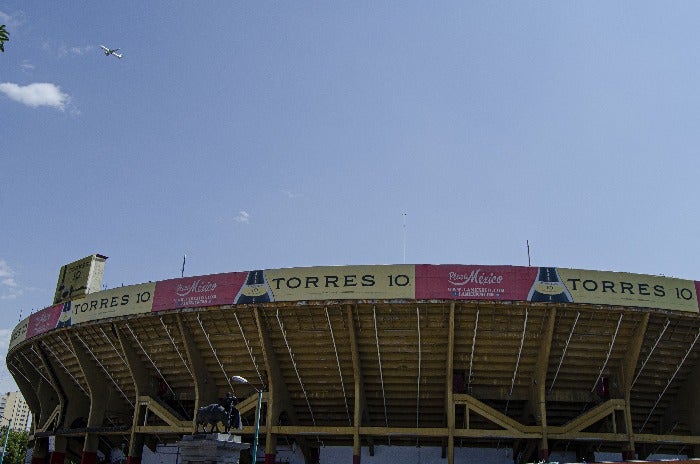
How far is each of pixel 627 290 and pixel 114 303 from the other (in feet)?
92.7

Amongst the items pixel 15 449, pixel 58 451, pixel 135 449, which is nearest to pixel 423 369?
pixel 135 449

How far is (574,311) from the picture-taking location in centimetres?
3050

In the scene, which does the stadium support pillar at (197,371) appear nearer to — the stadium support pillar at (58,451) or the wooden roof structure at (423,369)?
the wooden roof structure at (423,369)

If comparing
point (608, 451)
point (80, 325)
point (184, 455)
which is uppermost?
point (80, 325)

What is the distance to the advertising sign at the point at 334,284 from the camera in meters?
29.9

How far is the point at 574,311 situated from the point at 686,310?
18.4ft

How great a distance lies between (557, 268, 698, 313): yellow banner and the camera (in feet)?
97.5

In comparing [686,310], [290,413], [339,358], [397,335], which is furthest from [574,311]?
[290,413]

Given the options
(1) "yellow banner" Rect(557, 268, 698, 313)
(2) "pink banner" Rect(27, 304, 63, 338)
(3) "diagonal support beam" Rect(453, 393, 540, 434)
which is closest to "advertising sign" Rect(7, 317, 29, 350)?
(2) "pink banner" Rect(27, 304, 63, 338)

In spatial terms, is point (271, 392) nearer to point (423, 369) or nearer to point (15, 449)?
point (423, 369)

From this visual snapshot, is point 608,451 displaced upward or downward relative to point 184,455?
upward

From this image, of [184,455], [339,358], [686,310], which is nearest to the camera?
[184,455]

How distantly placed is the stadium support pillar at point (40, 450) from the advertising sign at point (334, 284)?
2415 centimetres

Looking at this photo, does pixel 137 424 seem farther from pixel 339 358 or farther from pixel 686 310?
pixel 686 310
